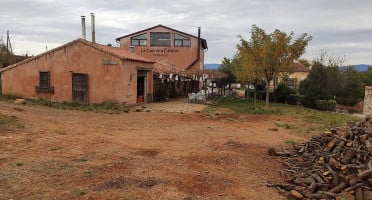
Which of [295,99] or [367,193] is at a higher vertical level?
[295,99]

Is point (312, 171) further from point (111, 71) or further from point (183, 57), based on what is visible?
point (183, 57)

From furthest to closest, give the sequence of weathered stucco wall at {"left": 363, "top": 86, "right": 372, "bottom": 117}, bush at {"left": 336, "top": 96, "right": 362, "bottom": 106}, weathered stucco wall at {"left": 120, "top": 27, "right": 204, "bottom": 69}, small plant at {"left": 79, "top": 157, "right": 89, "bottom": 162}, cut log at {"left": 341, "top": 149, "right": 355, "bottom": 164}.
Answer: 1. weathered stucco wall at {"left": 120, "top": 27, "right": 204, "bottom": 69}
2. bush at {"left": 336, "top": 96, "right": 362, "bottom": 106}
3. weathered stucco wall at {"left": 363, "top": 86, "right": 372, "bottom": 117}
4. small plant at {"left": 79, "top": 157, "right": 89, "bottom": 162}
5. cut log at {"left": 341, "top": 149, "right": 355, "bottom": 164}

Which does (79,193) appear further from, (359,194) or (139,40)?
(139,40)

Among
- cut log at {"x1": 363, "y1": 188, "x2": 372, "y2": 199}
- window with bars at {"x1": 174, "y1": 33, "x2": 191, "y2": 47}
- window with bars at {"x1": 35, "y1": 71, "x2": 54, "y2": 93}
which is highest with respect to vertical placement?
window with bars at {"x1": 174, "y1": 33, "x2": 191, "y2": 47}

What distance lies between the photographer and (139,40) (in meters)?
37.5

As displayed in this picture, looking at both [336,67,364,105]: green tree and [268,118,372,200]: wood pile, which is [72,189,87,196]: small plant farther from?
[336,67,364,105]: green tree

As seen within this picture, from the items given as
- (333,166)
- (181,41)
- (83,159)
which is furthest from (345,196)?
(181,41)

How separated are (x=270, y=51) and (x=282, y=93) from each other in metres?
10.9

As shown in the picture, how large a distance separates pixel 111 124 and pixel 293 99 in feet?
70.0

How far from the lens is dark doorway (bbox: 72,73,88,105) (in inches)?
842

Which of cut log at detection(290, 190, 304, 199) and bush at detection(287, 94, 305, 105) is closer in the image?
cut log at detection(290, 190, 304, 199)

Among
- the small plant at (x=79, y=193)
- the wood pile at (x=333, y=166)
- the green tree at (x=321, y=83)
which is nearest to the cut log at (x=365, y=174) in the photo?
the wood pile at (x=333, y=166)

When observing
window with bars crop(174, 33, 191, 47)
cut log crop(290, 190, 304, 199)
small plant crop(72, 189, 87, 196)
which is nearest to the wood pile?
cut log crop(290, 190, 304, 199)

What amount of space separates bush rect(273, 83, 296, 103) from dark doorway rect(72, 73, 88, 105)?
18519mm
